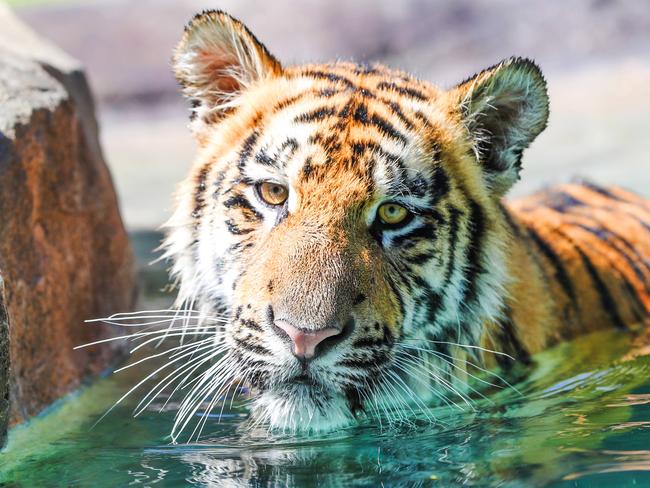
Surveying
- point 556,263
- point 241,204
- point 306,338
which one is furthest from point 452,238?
point 556,263

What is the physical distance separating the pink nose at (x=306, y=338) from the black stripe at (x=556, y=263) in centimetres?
138

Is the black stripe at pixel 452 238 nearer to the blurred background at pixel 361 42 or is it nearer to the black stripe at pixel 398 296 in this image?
the black stripe at pixel 398 296

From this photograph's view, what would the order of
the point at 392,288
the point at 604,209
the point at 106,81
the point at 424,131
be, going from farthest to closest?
the point at 106,81 < the point at 604,209 < the point at 424,131 < the point at 392,288

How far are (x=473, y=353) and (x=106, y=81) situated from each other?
8.28m

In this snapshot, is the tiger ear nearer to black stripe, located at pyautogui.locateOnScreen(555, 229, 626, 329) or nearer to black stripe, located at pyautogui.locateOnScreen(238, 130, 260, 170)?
black stripe, located at pyautogui.locateOnScreen(238, 130, 260, 170)

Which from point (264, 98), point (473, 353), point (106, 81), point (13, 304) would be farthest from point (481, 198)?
point (106, 81)

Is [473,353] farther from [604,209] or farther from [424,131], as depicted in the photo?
[604,209]

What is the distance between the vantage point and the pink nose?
2.23 meters

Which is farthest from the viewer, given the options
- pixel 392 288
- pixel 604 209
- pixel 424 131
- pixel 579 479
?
pixel 604 209

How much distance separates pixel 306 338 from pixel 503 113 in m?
1.07

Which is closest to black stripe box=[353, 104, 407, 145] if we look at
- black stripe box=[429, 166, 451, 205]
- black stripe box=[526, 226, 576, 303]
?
black stripe box=[429, 166, 451, 205]

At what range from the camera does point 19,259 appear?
3.06 metres

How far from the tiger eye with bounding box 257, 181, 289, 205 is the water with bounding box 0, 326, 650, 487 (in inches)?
24.8

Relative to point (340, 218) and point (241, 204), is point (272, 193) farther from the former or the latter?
point (340, 218)
